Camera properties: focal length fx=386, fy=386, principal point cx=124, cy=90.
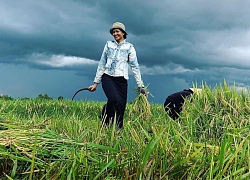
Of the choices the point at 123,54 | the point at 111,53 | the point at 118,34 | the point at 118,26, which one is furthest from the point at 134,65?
the point at 118,26

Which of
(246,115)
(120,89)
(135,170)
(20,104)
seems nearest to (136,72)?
(120,89)

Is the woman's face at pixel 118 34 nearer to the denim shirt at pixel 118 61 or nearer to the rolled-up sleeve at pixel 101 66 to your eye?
the denim shirt at pixel 118 61

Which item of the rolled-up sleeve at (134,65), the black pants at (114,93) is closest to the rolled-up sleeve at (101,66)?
the black pants at (114,93)

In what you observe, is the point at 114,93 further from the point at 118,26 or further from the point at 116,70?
the point at 118,26

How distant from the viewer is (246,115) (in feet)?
11.1

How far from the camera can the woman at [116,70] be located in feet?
17.8

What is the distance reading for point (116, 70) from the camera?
551 cm

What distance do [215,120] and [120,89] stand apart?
250 centimetres

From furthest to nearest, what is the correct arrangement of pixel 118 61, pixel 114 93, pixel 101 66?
pixel 101 66
pixel 118 61
pixel 114 93

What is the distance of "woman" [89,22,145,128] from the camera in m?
5.44

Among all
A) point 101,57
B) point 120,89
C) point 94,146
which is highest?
point 101,57

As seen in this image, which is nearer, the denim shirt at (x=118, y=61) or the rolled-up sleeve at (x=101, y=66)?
the denim shirt at (x=118, y=61)

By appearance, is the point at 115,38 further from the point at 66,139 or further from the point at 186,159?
the point at 186,159

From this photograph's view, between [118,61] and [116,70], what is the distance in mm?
132
